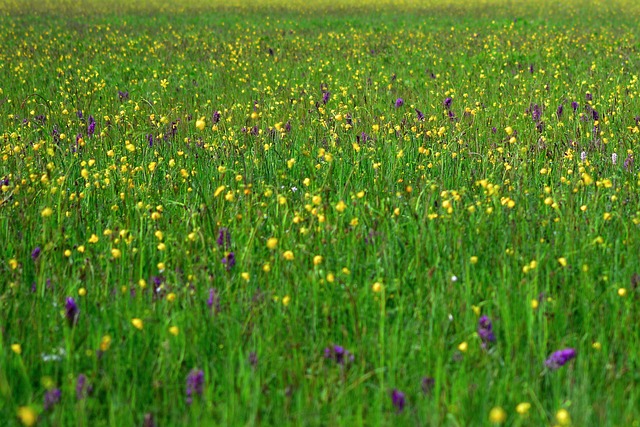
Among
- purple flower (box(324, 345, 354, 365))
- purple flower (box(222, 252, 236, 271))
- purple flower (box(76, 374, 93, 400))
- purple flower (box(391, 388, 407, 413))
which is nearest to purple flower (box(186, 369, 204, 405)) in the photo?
purple flower (box(76, 374, 93, 400))

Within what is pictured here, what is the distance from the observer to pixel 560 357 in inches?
98.2

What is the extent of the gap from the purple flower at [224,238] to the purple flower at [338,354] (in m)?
1.05

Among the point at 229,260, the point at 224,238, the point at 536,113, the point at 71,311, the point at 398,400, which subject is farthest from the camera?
the point at 536,113

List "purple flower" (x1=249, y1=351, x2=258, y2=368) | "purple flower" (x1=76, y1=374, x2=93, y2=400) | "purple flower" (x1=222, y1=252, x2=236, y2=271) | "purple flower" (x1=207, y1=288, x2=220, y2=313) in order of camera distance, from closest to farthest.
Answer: "purple flower" (x1=76, y1=374, x2=93, y2=400), "purple flower" (x1=249, y1=351, x2=258, y2=368), "purple flower" (x1=207, y1=288, x2=220, y2=313), "purple flower" (x1=222, y1=252, x2=236, y2=271)

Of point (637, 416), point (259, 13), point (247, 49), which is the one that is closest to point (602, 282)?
point (637, 416)

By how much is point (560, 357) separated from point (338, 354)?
715mm

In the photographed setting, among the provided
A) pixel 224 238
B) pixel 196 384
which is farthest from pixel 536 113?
pixel 196 384

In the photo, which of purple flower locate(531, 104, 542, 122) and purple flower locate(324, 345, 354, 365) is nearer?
purple flower locate(324, 345, 354, 365)

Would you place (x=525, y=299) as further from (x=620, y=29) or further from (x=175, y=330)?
(x=620, y=29)

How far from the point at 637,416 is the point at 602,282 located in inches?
39.6

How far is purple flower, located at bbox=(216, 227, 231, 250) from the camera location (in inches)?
139

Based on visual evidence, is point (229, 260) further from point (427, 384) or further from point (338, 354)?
point (427, 384)

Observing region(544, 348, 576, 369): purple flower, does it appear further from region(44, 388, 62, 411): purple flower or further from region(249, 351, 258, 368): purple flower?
region(44, 388, 62, 411): purple flower

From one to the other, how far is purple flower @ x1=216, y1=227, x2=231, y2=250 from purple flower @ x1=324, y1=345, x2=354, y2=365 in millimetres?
1048
